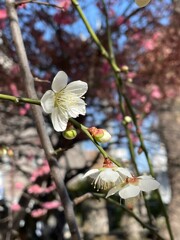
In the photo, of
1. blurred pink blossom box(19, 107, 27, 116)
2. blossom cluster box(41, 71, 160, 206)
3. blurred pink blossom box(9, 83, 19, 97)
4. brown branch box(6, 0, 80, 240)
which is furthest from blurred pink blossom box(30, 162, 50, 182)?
blossom cluster box(41, 71, 160, 206)

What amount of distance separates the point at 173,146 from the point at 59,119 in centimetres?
308

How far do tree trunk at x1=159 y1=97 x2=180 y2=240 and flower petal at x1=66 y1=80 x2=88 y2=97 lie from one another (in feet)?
8.90

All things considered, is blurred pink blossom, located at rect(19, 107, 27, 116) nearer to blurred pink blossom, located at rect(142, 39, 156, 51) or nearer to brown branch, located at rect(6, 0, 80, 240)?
blurred pink blossom, located at rect(142, 39, 156, 51)

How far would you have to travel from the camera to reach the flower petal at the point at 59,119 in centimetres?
76

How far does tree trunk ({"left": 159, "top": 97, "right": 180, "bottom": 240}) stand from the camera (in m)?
3.53

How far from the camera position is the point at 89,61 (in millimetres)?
3293

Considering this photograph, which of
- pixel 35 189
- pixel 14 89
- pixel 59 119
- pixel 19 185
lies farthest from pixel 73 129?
pixel 19 185

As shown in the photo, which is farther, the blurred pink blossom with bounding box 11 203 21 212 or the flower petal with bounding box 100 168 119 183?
the blurred pink blossom with bounding box 11 203 21 212

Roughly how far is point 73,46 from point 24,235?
1505 millimetres

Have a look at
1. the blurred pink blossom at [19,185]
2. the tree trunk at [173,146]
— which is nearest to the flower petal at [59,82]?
the tree trunk at [173,146]

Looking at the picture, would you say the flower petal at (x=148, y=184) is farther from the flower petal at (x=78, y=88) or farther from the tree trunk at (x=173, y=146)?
the tree trunk at (x=173, y=146)

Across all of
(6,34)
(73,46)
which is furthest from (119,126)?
A: (6,34)

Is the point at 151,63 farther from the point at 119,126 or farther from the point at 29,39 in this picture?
the point at 29,39

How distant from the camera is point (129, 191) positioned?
0.76 metres
